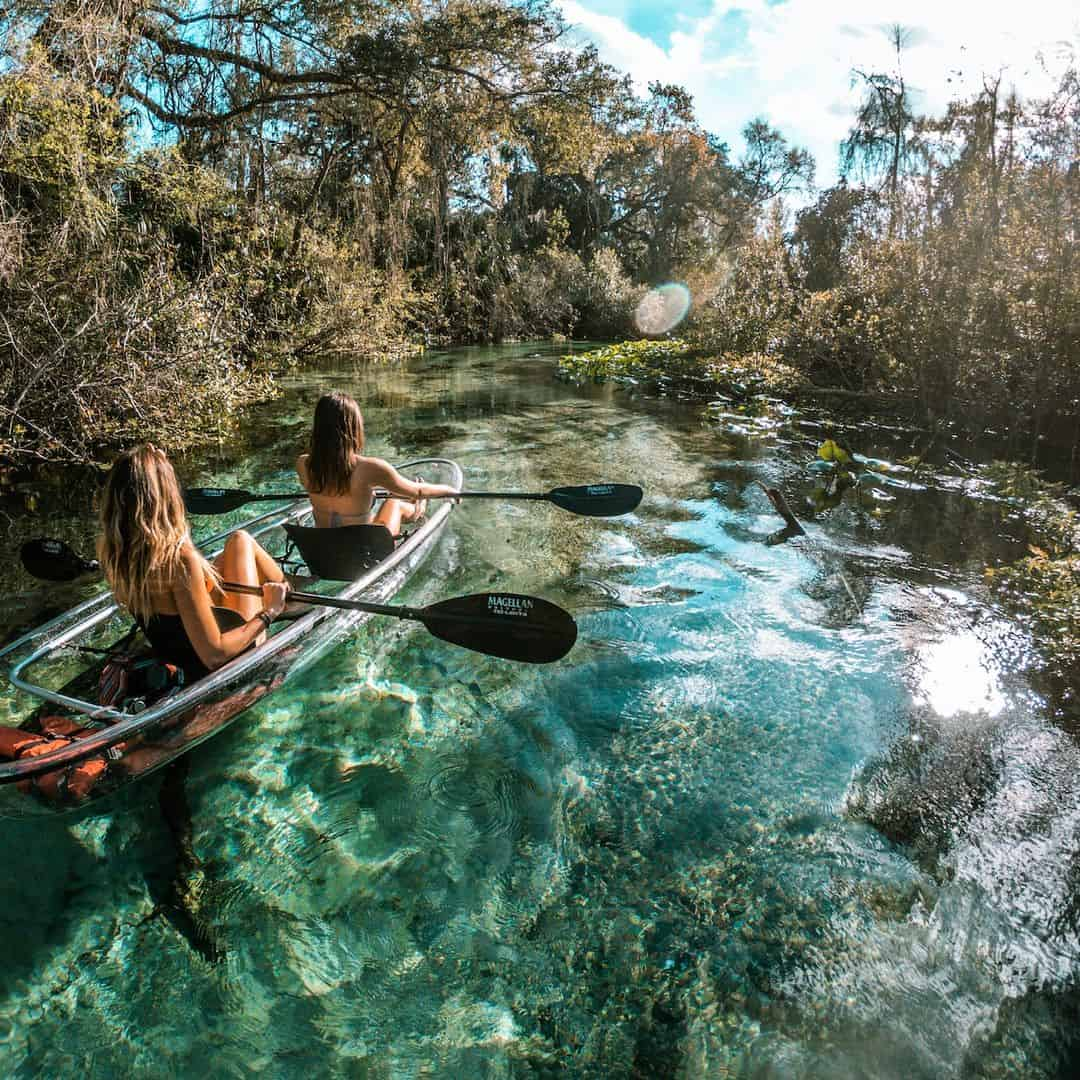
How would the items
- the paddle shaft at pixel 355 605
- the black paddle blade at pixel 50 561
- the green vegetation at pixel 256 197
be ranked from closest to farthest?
the paddle shaft at pixel 355 605 → the black paddle blade at pixel 50 561 → the green vegetation at pixel 256 197

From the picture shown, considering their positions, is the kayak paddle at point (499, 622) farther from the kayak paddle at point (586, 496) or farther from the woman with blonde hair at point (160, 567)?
the kayak paddle at point (586, 496)

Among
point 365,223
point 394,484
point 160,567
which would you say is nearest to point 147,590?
point 160,567

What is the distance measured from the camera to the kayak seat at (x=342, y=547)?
13.6 ft

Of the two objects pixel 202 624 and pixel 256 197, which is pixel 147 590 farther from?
pixel 256 197

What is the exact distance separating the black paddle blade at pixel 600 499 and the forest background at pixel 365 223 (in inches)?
179

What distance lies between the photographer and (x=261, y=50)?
1259 centimetres

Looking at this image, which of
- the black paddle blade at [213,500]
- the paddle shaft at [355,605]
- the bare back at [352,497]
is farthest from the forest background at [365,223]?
the paddle shaft at [355,605]

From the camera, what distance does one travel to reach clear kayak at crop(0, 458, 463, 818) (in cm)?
265

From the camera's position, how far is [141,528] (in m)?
2.84

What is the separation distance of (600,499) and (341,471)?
198cm

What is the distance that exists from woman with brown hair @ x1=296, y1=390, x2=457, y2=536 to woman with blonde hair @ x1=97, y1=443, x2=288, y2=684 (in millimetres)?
1234

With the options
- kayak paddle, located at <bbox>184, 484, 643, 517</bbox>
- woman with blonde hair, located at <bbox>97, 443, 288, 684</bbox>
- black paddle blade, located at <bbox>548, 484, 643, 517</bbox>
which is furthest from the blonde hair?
black paddle blade, located at <bbox>548, 484, 643, 517</bbox>

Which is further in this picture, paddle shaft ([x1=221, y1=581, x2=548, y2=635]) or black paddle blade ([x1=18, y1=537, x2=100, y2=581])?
black paddle blade ([x1=18, y1=537, x2=100, y2=581])

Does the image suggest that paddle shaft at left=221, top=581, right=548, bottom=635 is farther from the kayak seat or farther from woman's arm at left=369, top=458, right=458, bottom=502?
woman's arm at left=369, top=458, right=458, bottom=502
